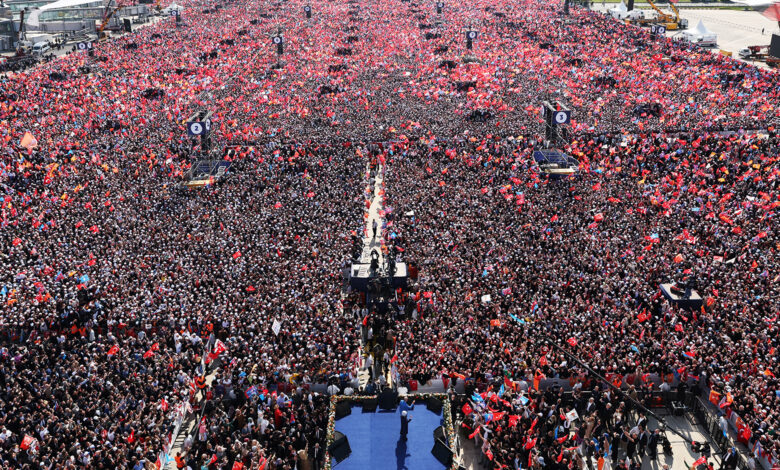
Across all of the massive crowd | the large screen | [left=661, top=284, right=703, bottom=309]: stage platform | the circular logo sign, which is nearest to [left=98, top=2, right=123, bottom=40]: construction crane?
the massive crowd

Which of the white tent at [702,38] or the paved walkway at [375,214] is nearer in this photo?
the paved walkway at [375,214]

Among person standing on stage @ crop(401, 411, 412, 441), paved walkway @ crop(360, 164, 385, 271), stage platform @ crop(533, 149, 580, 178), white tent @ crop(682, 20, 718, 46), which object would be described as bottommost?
paved walkway @ crop(360, 164, 385, 271)

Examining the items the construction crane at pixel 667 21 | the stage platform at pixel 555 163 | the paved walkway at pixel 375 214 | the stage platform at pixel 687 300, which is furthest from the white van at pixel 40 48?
the construction crane at pixel 667 21

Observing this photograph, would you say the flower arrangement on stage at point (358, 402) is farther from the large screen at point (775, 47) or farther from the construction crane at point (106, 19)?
the construction crane at point (106, 19)

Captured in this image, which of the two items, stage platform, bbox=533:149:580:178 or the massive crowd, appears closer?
the massive crowd

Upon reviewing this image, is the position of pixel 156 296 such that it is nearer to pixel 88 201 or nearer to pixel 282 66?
pixel 88 201

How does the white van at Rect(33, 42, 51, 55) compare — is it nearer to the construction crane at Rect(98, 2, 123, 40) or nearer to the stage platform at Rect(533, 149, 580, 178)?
the construction crane at Rect(98, 2, 123, 40)

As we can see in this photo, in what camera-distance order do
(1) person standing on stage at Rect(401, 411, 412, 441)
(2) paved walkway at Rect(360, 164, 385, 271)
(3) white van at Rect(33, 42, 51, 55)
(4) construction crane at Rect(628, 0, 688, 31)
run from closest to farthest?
(1) person standing on stage at Rect(401, 411, 412, 441) < (2) paved walkway at Rect(360, 164, 385, 271) < (3) white van at Rect(33, 42, 51, 55) < (4) construction crane at Rect(628, 0, 688, 31)
